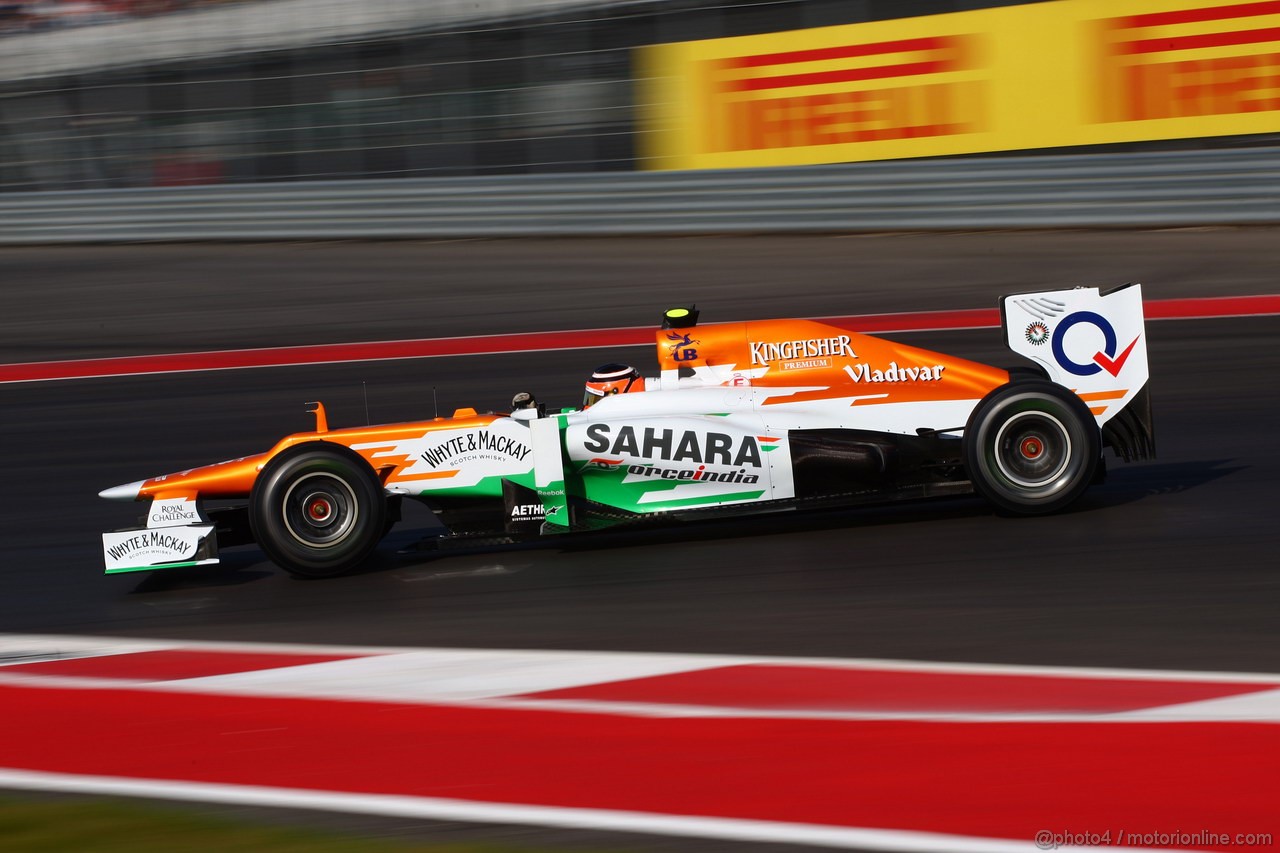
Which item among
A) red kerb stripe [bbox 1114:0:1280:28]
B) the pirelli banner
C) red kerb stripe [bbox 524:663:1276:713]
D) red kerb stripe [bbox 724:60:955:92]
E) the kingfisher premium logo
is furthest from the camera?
red kerb stripe [bbox 724:60:955:92]

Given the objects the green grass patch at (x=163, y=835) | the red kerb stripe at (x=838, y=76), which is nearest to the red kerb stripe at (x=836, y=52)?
the red kerb stripe at (x=838, y=76)

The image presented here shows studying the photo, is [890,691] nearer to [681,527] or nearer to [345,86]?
[681,527]

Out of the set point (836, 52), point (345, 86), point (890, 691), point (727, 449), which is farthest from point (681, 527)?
point (345, 86)

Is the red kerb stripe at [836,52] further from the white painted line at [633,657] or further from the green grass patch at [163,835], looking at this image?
the green grass patch at [163,835]

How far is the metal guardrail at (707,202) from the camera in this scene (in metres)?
13.9

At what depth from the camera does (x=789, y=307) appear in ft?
42.1

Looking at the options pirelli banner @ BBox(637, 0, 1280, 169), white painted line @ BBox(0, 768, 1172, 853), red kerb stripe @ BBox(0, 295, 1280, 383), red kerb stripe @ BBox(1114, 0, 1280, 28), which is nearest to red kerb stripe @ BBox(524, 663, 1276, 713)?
white painted line @ BBox(0, 768, 1172, 853)

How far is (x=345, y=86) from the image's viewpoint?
17.8m

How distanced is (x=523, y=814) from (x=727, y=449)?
279cm

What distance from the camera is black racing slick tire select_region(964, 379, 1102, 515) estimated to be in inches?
253

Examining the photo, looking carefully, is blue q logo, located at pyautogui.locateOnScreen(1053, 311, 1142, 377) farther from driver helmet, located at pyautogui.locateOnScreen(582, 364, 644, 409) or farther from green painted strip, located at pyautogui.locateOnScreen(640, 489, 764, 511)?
driver helmet, located at pyautogui.locateOnScreen(582, 364, 644, 409)

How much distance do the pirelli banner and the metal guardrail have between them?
12.8 inches

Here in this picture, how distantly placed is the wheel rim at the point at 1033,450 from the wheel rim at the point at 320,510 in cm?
302

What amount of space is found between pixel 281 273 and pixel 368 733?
39.0 feet
